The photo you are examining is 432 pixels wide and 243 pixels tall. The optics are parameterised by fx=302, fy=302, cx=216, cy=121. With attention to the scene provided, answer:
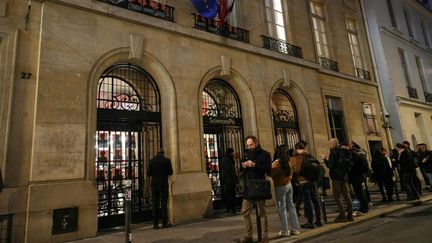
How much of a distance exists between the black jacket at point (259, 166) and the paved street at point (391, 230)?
1.48 m

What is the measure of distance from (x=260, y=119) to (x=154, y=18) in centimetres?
474

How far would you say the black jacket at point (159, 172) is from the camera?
277 inches

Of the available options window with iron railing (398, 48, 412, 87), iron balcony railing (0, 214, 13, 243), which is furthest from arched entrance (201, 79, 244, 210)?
window with iron railing (398, 48, 412, 87)

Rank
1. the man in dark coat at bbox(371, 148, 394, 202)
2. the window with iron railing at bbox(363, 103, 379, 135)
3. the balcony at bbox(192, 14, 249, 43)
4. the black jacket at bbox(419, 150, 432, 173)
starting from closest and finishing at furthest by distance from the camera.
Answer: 1. the man in dark coat at bbox(371, 148, 394, 202)
2. the balcony at bbox(192, 14, 249, 43)
3. the black jacket at bbox(419, 150, 432, 173)
4. the window with iron railing at bbox(363, 103, 379, 135)

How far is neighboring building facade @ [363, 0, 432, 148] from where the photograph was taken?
54.2 ft

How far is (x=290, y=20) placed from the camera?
42.0 ft

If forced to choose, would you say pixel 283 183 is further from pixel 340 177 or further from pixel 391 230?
pixel 391 230

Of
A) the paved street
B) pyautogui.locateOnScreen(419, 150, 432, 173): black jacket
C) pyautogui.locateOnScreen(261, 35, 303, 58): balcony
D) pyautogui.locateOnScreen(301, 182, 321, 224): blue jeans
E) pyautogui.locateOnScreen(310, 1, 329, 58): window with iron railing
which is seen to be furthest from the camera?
pyautogui.locateOnScreen(310, 1, 329, 58): window with iron railing

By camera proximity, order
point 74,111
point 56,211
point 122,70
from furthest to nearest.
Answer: point 122,70
point 74,111
point 56,211

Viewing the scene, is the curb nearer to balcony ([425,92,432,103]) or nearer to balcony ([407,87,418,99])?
balcony ([407,87,418,99])

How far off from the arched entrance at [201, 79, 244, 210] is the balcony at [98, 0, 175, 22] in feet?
8.15

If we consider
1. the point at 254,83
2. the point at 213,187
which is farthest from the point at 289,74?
the point at 213,187

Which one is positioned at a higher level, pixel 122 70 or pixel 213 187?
pixel 122 70

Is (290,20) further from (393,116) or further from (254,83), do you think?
(393,116)
